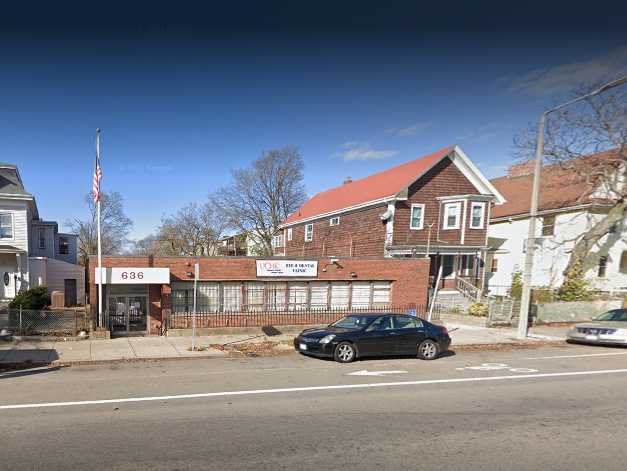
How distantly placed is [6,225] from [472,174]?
29.6m

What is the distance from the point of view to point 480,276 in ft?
83.0

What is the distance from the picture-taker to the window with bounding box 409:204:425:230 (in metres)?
24.3

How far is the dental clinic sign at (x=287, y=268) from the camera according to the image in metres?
16.5

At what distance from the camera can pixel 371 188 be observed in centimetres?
2842

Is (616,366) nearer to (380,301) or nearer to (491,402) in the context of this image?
(491,402)

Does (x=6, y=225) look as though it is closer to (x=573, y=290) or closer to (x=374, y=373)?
(x=374, y=373)

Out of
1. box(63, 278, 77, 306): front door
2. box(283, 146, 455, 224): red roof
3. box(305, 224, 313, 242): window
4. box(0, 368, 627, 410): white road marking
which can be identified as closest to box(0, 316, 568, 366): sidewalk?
box(0, 368, 627, 410): white road marking

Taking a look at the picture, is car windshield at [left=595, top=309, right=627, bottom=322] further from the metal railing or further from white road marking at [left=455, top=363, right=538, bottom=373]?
white road marking at [left=455, top=363, right=538, bottom=373]

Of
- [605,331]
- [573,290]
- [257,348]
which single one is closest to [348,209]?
[573,290]

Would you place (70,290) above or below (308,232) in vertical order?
below

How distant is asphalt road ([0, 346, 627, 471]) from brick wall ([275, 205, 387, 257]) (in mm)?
15258

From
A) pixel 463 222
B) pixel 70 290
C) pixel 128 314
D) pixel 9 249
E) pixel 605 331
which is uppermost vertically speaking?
pixel 463 222

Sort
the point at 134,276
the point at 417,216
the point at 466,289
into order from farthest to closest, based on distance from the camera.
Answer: the point at 417,216
the point at 466,289
the point at 134,276

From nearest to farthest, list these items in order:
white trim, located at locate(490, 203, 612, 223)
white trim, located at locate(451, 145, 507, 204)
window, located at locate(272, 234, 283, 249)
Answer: white trim, located at locate(451, 145, 507, 204)
white trim, located at locate(490, 203, 612, 223)
window, located at locate(272, 234, 283, 249)
